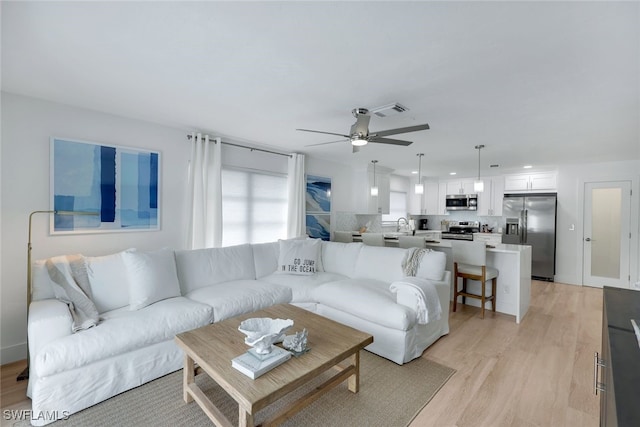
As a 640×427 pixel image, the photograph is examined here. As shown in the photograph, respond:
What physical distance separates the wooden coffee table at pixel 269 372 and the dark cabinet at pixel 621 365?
1230 mm

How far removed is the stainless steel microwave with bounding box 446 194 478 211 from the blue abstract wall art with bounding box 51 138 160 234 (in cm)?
660

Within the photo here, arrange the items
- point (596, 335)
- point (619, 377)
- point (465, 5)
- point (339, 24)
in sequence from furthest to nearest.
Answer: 1. point (596, 335)
2. point (339, 24)
3. point (465, 5)
4. point (619, 377)

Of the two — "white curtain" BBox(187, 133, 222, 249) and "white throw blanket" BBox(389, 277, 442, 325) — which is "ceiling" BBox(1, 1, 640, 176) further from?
"white throw blanket" BBox(389, 277, 442, 325)

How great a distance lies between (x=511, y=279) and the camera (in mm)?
3807

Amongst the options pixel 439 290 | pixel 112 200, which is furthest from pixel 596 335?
pixel 112 200

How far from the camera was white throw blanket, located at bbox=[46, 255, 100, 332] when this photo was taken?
218cm

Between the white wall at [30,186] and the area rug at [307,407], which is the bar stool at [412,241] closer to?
the area rug at [307,407]

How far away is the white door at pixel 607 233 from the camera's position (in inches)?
198

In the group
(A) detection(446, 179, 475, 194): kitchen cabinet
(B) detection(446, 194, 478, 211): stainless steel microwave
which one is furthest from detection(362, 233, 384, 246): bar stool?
(A) detection(446, 179, 475, 194): kitchen cabinet

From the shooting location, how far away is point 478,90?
2.31 meters

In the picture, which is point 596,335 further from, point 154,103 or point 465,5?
point 154,103

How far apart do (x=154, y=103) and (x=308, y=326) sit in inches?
100

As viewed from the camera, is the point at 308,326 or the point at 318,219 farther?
Result: the point at 318,219

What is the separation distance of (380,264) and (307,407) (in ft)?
6.20
